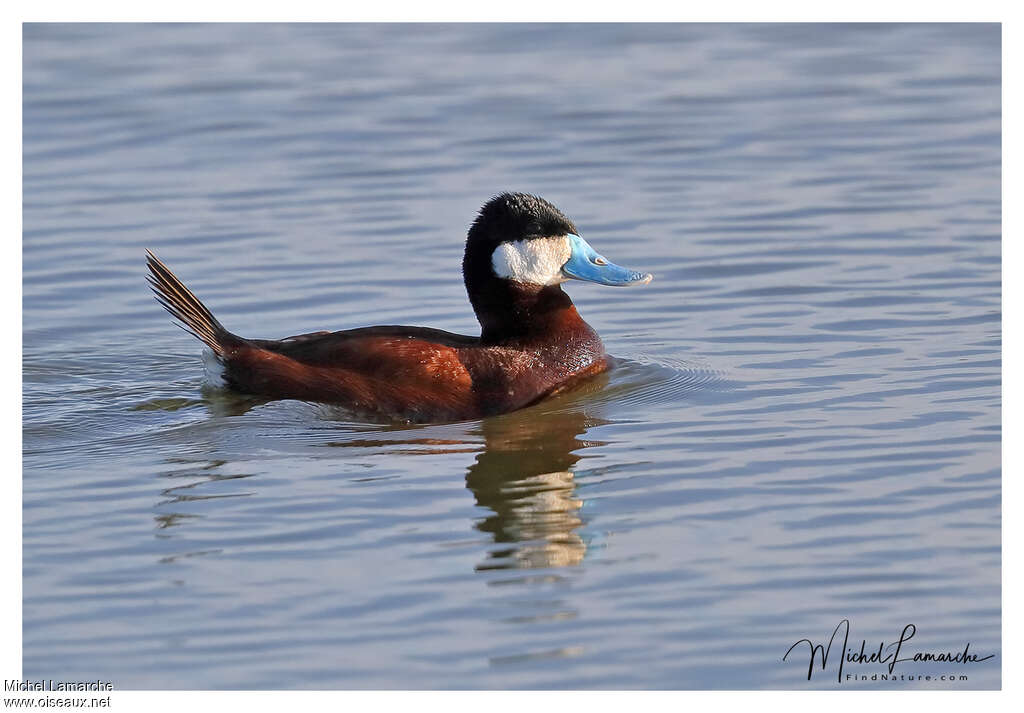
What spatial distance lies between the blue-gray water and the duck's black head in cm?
47

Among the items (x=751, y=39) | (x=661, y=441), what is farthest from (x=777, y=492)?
→ (x=751, y=39)

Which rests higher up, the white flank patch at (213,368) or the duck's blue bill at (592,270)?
the duck's blue bill at (592,270)

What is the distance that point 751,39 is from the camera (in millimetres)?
14539

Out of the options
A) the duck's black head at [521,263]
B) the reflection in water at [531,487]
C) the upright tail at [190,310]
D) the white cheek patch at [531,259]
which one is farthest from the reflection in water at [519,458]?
the white cheek patch at [531,259]

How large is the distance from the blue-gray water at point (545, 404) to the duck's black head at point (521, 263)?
1.55 feet

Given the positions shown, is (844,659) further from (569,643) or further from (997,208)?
(997,208)

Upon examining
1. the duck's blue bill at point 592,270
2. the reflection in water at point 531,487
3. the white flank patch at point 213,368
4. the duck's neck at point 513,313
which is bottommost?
the reflection in water at point 531,487

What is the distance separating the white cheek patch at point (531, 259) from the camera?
6.98 meters

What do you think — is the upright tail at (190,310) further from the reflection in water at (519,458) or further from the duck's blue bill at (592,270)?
the duck's blue bill at (592,270)

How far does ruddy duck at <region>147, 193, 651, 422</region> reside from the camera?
21.6ft

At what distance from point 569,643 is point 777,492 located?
139cm

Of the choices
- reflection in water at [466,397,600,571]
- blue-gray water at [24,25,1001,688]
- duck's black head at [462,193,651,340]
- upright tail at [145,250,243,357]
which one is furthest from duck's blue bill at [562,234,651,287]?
upright tail at [145,250,243,357]

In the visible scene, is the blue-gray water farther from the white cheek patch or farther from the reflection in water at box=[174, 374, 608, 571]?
the white cheek patch

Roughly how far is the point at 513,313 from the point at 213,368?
132 centimetres
